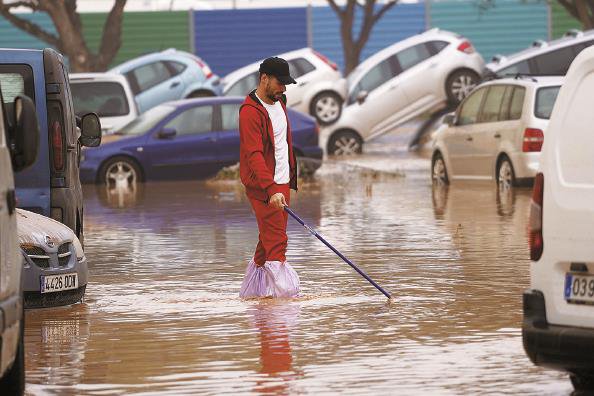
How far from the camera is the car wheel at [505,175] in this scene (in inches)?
954

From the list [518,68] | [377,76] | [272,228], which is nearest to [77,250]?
[272,228]

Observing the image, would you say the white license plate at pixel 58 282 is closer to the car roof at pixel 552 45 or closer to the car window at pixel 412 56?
the car roof at pixel 552 45

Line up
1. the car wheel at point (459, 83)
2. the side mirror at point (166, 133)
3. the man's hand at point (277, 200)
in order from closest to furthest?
the man's hand at point (277, 200) → the side mirror at point (166, 133) → the car wheel at point (459, 83)

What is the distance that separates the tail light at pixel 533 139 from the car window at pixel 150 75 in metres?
15.2

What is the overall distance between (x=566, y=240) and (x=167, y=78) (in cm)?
2937

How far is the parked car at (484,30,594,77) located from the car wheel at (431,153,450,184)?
6373 millimetres

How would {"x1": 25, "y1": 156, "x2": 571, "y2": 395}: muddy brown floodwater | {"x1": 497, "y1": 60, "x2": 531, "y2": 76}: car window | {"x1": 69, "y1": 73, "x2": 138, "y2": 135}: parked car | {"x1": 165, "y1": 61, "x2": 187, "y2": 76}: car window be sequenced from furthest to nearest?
{"x1": 165, "y1": 61, "x2": 187, "y2": 76}: car window < {"x1": 497, "y1": 60, "x2": 531, "y2": 76}: car window < {"x1": 69, "y1": 73, "x2": 138, "y2": 135}: parked car < {"x1": 25, "y1": 156, "x2": 571, "y2": 395}: muddy brown floodwater

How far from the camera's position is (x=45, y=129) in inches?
532

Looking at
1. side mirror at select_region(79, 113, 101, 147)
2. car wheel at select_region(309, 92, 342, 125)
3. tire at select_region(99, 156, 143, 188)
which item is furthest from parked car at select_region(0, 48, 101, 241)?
car wheel at select_region(309, 92, 342, 125)

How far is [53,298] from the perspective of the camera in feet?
41.3

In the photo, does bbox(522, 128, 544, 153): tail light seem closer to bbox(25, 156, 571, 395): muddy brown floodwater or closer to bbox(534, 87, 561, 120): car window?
bbox(534, 87, 561, 120): car window

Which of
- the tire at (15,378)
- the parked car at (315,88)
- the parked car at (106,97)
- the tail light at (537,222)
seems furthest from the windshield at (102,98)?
the tail light at (537,222)

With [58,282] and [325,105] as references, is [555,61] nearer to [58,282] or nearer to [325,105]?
[325,105]

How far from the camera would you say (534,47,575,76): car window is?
112ft
